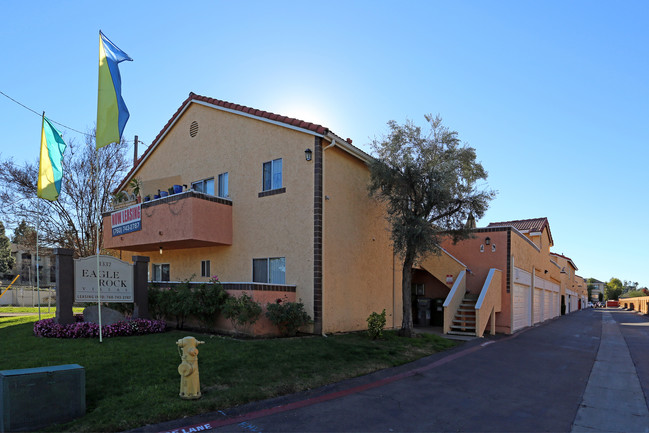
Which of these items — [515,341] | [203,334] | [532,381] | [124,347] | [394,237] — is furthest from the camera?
[515,341]

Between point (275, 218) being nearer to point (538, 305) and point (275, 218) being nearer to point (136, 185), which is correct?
point (136, 185)

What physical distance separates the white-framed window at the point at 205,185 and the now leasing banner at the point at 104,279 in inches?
190

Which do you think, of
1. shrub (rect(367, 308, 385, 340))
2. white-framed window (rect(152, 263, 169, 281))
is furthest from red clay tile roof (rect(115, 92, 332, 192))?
shrub (rect(367, 308, 385, 340))

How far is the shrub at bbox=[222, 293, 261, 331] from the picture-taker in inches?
453

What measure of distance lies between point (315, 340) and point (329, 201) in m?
4.25

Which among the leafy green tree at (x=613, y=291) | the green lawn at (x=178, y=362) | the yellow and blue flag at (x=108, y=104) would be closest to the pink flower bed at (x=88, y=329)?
the green lawn at (x=178, y=362)

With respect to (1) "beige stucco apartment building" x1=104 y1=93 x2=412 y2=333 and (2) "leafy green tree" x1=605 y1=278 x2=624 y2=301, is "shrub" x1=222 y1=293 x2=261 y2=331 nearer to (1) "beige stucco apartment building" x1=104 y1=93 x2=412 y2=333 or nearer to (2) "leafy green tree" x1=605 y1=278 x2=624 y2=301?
(1) "beige stucco apartment building" x1=104 y1=93 x2=412 y2=333

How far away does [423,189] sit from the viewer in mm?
13305

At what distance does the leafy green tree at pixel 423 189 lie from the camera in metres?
13.1

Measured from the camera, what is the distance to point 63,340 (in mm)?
10938

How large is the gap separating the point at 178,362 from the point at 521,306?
1717cm

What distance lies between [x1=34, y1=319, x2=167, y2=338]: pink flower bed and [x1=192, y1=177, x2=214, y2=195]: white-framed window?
590 cm

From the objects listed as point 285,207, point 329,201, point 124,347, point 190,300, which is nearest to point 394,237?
point 329,201

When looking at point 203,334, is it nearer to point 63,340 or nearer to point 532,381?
point 63,340
